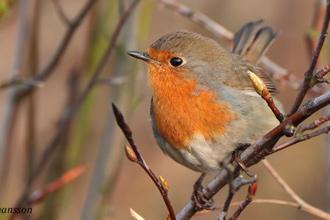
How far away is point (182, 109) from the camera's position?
2.79 m

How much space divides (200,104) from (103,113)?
187 centimetres

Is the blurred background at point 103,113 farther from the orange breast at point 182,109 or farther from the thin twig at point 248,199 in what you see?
the thin twig at point 248,199

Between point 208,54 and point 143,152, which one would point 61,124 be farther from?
point 143,152

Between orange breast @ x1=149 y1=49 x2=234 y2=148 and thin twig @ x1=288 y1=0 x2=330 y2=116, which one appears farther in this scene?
orange breast @ x1=149 y1=49 x2=234 y2=148

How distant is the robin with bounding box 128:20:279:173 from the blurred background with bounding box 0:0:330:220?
349 millimetres

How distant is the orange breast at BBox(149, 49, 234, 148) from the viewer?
2721mm

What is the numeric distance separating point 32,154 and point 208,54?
124 centimetres

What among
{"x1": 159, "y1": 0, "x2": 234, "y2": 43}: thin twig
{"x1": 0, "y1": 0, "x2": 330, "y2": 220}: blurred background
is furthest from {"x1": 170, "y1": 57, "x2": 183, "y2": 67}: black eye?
{"x1": 159, "y1": 0, "x2": 234, "y2": 43}: thin twig

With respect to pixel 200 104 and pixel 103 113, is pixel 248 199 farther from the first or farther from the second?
pixel 103 113

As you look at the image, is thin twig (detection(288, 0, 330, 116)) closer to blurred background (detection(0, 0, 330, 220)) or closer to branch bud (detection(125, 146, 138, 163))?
branch bud (detection(125, 146, 138, 163))

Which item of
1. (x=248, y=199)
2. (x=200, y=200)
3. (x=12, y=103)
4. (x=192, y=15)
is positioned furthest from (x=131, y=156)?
(x=192, y=15)

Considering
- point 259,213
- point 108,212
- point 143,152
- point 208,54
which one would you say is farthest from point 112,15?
point 259,213

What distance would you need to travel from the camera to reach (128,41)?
11.0ft

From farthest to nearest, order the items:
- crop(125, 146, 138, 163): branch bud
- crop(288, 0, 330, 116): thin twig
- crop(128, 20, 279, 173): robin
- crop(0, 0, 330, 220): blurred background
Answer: crop(0, 0, 330, 220): blurred background
crop(128, 20, 279, 173): robin
crop(125, 146, 138, 163): branch bud
crop(288, 0, 330, 116): thin twig
